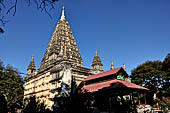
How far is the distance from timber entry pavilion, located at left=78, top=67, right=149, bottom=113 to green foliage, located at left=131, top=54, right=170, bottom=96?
17211 mm

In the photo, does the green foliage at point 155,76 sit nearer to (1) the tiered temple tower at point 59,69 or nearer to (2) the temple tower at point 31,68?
(1) the tiered temple tower at point 59,69

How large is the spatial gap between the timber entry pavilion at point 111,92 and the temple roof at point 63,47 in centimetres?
604

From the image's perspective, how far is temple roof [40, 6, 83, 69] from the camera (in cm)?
2311

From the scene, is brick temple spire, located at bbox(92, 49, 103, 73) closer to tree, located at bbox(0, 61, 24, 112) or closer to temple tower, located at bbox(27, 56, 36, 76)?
temple tower, located at bbox(27, 56, 36, 76)

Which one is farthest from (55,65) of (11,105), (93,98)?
(11,105)

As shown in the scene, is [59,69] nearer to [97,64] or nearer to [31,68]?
[97,64]

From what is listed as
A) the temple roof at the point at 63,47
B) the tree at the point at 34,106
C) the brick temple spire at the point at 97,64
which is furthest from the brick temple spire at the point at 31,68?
the brick temple spire at the point at 97,64

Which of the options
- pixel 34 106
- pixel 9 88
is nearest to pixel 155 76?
pixel 34 106

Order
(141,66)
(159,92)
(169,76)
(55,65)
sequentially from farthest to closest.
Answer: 1. (141,66)
2. (159,92)
3. (169,76)
4. (55,65)

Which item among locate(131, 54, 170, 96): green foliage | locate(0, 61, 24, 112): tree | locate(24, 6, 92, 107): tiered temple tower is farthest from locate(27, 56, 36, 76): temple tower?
locate(131, 54, 170, 96): green foliage

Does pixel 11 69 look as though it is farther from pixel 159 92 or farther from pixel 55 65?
pixel 159 92

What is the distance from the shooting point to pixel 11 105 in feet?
88.3

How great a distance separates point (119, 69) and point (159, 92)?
2190 centimetres

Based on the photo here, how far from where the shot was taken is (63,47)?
24.0 metres
